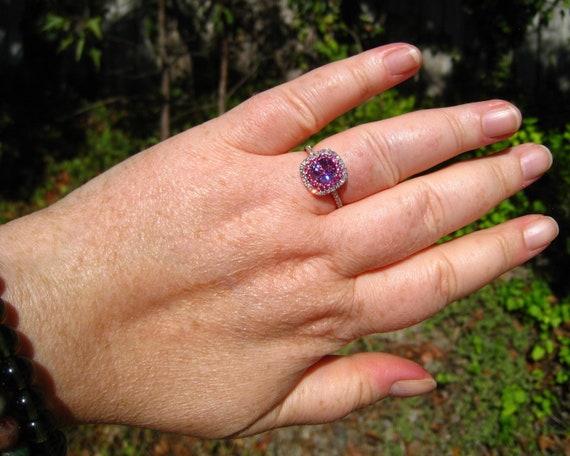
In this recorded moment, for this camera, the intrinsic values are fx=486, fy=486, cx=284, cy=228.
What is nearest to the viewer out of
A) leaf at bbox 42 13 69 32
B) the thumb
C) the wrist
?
the wrist

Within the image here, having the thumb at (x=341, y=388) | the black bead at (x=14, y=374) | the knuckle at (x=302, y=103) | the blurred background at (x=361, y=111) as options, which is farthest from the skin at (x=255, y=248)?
the blurred background at (x=361, y=111)

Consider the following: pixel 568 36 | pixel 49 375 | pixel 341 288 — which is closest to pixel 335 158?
pixel 341 288

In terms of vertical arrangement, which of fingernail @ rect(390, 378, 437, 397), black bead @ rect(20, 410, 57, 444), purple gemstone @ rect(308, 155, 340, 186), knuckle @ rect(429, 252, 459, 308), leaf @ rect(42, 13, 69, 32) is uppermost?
leaf @ rect(42, 13, 69, 32)

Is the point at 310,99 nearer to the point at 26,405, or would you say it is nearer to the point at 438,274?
the point at 438,274

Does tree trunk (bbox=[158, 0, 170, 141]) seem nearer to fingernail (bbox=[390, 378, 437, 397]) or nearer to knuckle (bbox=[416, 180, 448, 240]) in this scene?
knuckle (bbox=[416, 180, 448, 240])

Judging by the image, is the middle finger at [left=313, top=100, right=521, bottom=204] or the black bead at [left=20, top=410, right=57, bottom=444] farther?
the middle finger at [left=313, top=100, right=521, bottom=204]

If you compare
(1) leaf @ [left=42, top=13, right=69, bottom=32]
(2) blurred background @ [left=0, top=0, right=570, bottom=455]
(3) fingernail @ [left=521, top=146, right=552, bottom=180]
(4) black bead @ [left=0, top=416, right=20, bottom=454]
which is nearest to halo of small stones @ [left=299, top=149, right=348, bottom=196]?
(3) fingernail @ [left=521, top=146, right=552, bottom=180]

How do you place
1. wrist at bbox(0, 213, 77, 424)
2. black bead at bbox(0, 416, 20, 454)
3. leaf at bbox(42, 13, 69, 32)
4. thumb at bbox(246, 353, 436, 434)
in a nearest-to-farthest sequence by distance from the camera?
black bead at bbox(0, 416, 20, 454)
wrist at bbox(0, 213, 77, 424)
thumb at bbox(246, 353, 436, 434)
leaf at bbox(42, 13, 69, 32)
